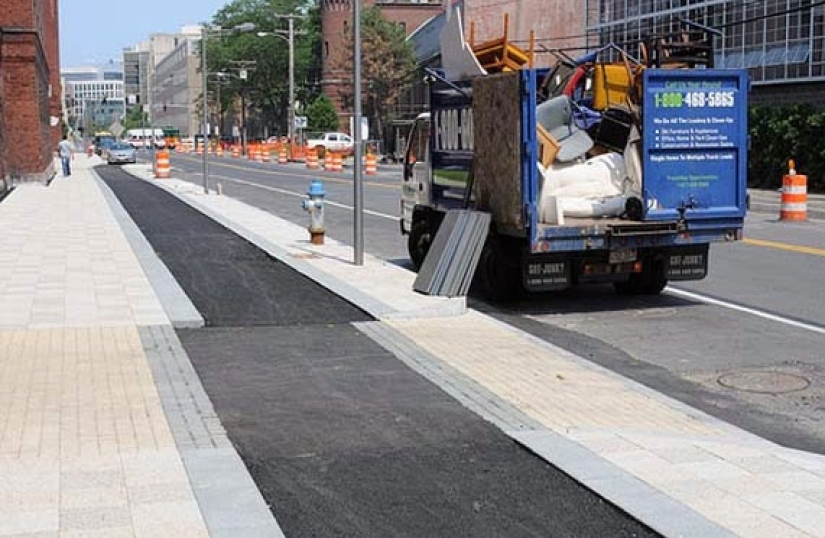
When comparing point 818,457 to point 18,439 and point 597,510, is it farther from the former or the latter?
point 18,439

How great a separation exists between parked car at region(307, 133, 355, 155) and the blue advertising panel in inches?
2661

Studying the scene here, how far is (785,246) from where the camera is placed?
19344mm

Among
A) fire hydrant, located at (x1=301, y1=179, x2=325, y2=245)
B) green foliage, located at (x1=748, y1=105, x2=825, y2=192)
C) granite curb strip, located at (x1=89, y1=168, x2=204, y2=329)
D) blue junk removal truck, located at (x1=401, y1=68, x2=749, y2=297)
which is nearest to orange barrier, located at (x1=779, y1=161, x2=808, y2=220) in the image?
green foliage, located at (x1=748, y1=105, x2=825, y2=192)

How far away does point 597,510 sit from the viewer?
564 cm

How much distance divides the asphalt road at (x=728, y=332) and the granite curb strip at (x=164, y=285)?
3.38 metres

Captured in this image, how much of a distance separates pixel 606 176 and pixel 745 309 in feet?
7.12

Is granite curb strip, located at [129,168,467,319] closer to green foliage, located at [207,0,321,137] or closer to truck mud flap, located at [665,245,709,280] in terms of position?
truck mud flap, located at [665,245,709,280]

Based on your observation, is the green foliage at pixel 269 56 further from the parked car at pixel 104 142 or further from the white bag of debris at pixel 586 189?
the white bag of debris at pixel 586 189

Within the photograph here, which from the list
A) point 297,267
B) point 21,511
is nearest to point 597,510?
point 21,511

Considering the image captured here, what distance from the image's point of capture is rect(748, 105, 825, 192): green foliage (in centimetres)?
3647

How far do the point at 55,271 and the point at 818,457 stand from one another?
1103 cm

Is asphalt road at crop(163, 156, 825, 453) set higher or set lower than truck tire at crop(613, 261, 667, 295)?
lower

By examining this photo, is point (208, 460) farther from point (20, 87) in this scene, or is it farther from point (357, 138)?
point (20, 87)

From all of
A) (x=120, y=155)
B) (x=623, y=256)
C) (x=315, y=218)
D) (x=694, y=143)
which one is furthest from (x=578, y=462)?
(x=120, y=155)
